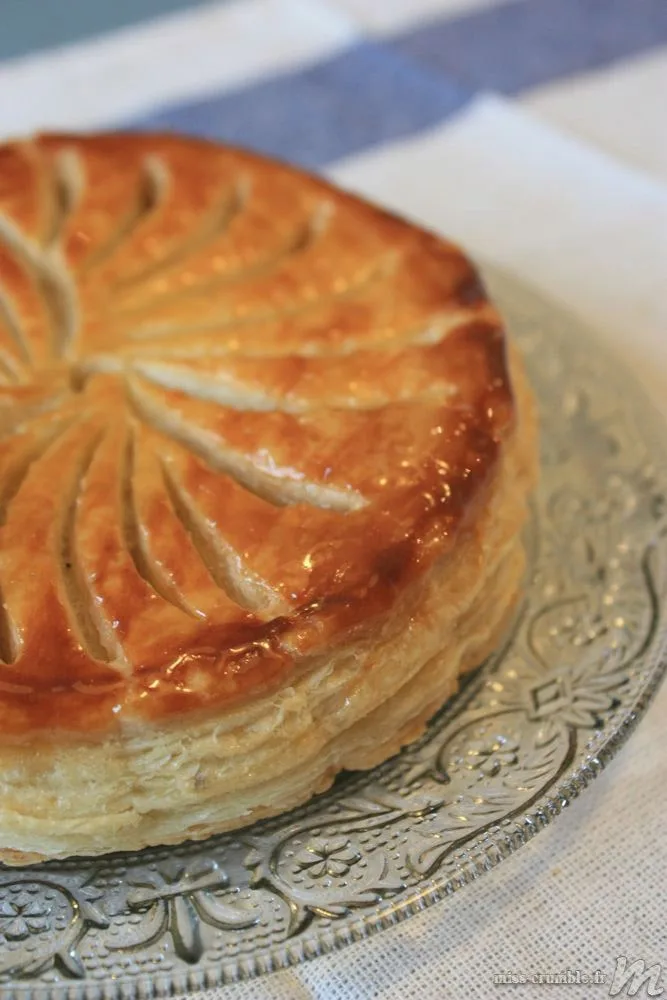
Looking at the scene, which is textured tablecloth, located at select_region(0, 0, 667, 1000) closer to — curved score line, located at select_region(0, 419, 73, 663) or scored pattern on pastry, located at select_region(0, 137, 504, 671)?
scored pattern on pastry, located at select_region(0, 137, 504, 671)

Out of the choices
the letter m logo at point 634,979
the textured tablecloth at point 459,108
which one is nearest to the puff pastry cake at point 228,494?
the letter m logo at point 634,979

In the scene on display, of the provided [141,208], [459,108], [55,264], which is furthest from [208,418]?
[459,108]

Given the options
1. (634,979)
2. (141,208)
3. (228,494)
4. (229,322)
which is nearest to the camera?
(634,979)

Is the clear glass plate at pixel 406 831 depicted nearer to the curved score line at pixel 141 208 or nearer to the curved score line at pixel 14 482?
the curved score line at pixel 14 482

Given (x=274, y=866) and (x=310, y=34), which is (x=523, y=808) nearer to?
(x=274, y=866)

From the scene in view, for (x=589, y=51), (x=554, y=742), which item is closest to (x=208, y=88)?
(x=589, y=51)

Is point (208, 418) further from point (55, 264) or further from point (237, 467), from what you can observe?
point (55, 264)
